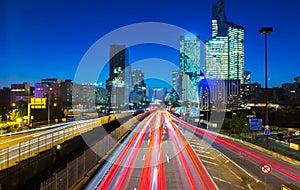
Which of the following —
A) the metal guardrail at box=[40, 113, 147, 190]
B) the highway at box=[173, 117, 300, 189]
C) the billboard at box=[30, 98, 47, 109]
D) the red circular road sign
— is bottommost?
the highway at box=[173, 117, 300, 189]

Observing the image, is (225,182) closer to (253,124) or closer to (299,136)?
(253,124)

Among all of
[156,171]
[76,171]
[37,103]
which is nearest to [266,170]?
[156,171]

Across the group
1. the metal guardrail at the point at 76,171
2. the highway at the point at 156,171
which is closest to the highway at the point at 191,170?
the highway at the point at 156,171

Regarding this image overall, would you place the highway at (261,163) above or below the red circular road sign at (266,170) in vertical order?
below

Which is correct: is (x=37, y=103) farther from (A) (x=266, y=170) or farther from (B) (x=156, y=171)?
(A) (x=266, y=170)

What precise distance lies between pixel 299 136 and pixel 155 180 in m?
35.8

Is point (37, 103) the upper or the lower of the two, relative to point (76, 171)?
upper

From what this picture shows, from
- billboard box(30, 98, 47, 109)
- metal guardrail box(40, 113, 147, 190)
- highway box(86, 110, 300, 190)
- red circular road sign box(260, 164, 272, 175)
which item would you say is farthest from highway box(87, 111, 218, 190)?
billboard box(30, 98, 47, 109)

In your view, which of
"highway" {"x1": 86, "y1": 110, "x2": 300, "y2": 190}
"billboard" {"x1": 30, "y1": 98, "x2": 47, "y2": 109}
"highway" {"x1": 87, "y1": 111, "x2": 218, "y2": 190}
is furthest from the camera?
"billboard" {"x1": 30, "y1": 98, "x2": 47, "y2": 109}

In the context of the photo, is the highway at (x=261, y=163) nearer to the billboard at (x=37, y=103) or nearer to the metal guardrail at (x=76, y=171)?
the metal guardrail at (x=76, y=171)

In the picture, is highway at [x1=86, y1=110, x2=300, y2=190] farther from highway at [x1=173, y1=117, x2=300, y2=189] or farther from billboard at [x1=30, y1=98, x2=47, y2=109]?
billboard at [x1=30, y1=98, x2=47, y2=109]

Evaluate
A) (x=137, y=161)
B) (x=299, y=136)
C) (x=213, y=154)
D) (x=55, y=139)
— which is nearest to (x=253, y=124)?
(x=213, y=154)

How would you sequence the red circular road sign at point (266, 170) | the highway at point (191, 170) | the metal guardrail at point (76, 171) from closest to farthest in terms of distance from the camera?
the metal guardrail at point (76, 171), the red circular road sign at point (266, 170), the highway at point (191, 170)

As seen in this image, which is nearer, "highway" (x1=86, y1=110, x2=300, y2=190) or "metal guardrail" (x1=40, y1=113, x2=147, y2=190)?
"metal guardrail" (x1=40, y1=113, x2=147, y2=190)
